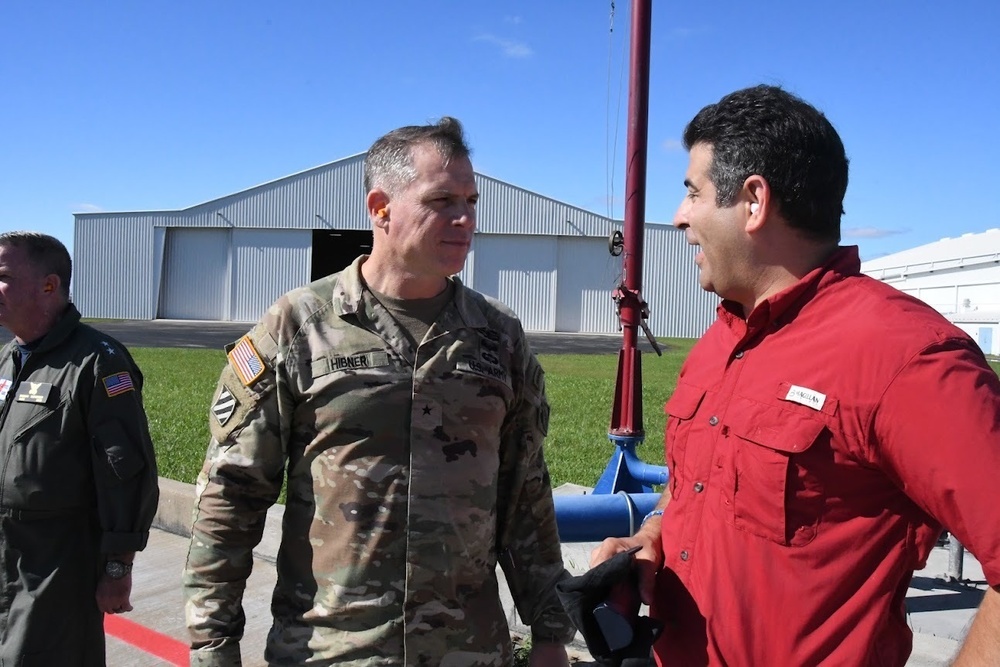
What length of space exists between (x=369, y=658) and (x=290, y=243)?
3306 centimetres

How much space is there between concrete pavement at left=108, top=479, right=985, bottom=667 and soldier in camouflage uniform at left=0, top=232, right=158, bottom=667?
3.72 ft

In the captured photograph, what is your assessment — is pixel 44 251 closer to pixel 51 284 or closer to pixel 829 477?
pixel 51 284

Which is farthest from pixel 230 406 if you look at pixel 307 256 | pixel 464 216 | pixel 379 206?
pixel 307 256

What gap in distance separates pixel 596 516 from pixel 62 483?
8.10 feet

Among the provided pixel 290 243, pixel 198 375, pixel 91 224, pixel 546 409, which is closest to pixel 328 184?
pixel 290 243

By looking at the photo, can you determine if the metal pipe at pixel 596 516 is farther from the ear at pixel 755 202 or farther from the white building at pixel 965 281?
the white building at pixel 965 281

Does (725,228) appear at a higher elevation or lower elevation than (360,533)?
higher

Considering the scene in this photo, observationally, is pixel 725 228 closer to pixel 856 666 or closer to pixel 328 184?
pixel 856 666

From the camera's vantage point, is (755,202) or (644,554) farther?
(644,554)

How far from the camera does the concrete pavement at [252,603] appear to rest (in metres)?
3.96

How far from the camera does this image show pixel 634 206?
5.47 m

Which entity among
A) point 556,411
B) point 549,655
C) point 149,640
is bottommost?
point 149,640

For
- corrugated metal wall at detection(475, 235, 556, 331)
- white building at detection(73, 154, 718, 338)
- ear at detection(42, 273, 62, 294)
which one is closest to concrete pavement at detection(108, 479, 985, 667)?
ear at detection(42, 273, 62, 294)

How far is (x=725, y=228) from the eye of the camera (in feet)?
6.08
